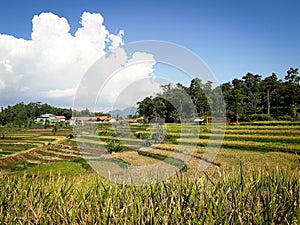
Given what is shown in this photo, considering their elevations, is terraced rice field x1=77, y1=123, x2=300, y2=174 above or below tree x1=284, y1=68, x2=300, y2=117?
below

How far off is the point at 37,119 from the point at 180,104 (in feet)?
125

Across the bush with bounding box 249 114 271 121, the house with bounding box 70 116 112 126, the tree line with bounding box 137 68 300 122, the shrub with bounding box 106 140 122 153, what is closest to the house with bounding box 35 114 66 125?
the tree line with bounding box 137 68 300 122

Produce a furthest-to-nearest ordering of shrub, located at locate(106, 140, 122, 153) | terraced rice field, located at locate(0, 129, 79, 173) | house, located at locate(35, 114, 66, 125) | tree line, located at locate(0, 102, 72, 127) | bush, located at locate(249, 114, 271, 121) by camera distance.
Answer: house, located at locate(35, 114, 66, 125) → tree line, located at locate(0, 102, 72, 127) → bush, located at locate(249, 114, 271, 121) → shrub, located at locate(106, 140, 122, 153) → terraced rice field, located at locate(0, 129, 79, 173)

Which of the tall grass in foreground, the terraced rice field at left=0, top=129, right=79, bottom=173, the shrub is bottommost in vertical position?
the terraced rice field at left=0, top=129, right=79, bottom=173

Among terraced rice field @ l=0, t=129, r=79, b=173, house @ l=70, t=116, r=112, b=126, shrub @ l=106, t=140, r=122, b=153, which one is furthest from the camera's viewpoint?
shrub @ l=106, t=140, r=122, b=153

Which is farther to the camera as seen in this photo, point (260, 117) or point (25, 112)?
point (25, 112)

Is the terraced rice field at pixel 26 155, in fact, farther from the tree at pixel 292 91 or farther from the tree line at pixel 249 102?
the tree at pixel 292 91

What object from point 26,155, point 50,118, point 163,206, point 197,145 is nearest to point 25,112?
point 50,118

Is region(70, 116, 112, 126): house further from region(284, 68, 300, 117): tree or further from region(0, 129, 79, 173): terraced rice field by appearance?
region(284, 68, 300, 117): tree

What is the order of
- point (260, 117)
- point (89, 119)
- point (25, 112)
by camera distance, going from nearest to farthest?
point (89, 119), point (260, 117), point (25, 112)

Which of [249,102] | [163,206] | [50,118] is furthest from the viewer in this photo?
[50,118]

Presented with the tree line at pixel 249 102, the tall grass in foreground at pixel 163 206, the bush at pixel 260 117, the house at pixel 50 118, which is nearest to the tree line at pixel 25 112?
the house at pixel 50 118

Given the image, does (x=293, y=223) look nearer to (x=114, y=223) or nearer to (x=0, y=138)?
(x=114, y=223)

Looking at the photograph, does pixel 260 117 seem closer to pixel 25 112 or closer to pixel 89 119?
pixel 89 119
